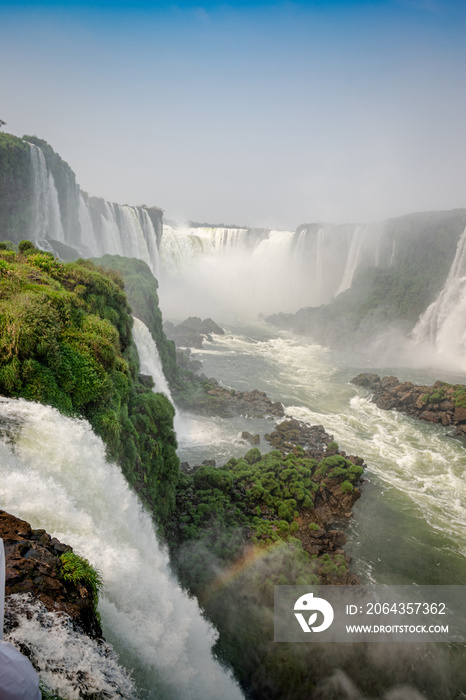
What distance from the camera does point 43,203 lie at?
115 ft

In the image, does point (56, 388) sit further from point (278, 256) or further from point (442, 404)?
point (278, 256)

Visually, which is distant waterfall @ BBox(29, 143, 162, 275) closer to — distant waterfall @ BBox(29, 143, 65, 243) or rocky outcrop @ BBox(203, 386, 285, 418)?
distant waterfall @ BBox(29, 143, 65, 243)

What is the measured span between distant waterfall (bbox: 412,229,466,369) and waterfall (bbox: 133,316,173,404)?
1164 inches

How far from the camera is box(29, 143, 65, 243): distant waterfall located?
107ft

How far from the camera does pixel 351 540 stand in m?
12.6

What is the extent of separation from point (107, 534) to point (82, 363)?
11.9 feet

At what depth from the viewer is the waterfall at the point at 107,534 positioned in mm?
4953

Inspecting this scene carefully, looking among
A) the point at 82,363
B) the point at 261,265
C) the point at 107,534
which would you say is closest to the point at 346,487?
the point at 107,534

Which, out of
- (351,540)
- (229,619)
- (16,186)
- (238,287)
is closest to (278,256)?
(238,287)

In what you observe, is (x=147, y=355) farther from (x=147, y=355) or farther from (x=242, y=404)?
(x=242, y=404)

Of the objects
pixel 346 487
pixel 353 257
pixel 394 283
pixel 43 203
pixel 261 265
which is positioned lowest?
pixel 346 487

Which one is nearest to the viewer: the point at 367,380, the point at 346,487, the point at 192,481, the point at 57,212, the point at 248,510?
the point at 248,510

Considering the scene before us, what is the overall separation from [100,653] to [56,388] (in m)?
4.68

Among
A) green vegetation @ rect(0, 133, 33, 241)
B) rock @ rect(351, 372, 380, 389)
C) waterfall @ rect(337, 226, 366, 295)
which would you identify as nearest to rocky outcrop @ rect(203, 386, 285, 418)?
rock @ rect(351, 372, 380, 389)
